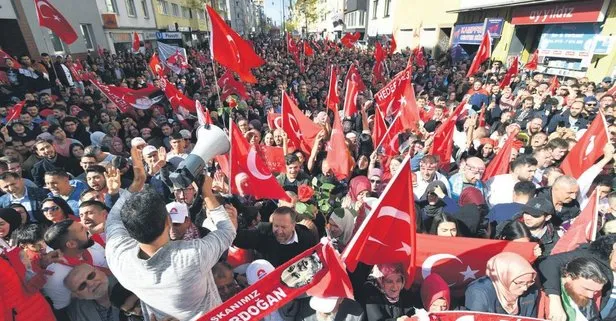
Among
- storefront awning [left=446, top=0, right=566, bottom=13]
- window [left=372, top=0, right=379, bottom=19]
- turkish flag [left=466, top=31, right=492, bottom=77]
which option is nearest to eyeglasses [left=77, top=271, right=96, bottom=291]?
turkish flag [left=466, top=31, right=492, bottom=77]

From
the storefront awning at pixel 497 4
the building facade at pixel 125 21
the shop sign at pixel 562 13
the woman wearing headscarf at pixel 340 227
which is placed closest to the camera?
the woman wearing headscarf at pixel 340 227

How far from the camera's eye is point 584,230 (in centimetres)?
247

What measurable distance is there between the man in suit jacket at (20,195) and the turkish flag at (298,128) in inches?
123

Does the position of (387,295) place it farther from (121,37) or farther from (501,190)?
(121,37)

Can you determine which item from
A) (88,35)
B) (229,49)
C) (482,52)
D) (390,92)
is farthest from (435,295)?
(88,35)

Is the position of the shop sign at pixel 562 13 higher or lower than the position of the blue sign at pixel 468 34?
higher

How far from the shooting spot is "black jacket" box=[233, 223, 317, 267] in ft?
8.50

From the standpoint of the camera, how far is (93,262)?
2.28 m

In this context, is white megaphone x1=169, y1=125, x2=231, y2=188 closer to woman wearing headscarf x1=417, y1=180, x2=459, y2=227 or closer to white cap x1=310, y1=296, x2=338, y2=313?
white cap x1=310, y1=296, x2=338, y2=313

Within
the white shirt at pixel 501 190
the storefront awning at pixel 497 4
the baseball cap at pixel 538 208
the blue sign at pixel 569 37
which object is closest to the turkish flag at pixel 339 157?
the white shirt at pixel 501 190

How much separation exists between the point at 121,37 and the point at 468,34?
70.9ft

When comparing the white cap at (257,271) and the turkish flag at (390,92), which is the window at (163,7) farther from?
the white cap at (257,271)

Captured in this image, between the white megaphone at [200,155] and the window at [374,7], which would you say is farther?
the window at [374,7]

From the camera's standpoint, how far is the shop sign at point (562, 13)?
9742mm
